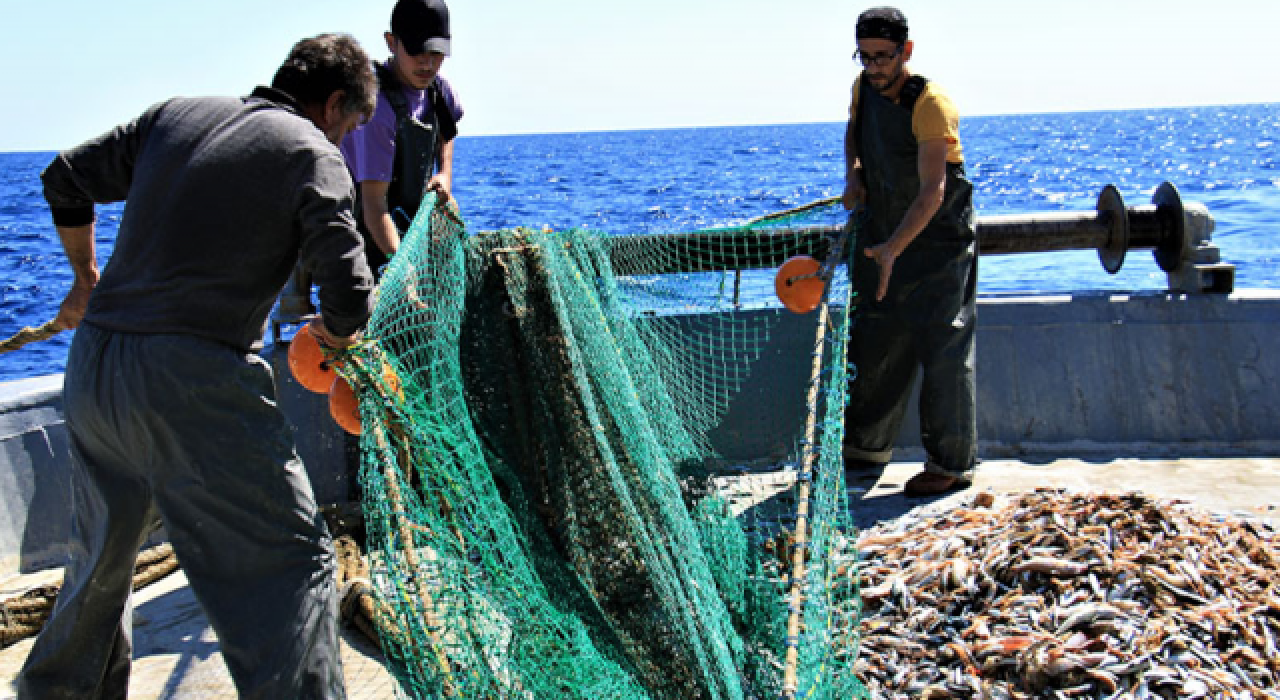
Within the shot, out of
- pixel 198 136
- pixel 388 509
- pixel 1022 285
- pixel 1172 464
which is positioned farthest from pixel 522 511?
pixel 1022 285

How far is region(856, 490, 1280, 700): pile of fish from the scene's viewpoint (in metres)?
3.45

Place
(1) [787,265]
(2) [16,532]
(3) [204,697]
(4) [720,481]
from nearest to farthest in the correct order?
(3) [204,697] → (2) [16,532] → (1) [787,265] → (4) [720,481]

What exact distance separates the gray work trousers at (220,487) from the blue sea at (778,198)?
4.65 m

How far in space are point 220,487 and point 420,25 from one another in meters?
2.17

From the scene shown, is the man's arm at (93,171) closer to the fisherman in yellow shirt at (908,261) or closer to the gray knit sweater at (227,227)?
the gray knit sweater at (227,227)

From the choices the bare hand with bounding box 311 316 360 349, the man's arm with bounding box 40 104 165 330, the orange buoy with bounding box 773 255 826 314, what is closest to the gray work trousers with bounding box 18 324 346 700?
the bare hand with bounding box 311 316 360 349

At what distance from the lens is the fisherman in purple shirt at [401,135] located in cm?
432

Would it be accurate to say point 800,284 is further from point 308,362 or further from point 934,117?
point 308,362

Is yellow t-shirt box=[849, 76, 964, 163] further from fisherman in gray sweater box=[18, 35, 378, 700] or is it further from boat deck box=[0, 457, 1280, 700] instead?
fisherman in gray sweater box=[18, 35, 378, 700]

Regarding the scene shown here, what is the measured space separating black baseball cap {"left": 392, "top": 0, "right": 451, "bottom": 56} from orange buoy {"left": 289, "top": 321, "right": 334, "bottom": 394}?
4.79 feet

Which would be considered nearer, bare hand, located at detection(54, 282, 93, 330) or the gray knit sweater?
the gray knit sweater

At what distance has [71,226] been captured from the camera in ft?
10.5

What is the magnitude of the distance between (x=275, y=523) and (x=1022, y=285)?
1863cm

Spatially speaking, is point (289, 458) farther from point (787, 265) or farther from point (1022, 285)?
point (1022, 285)
